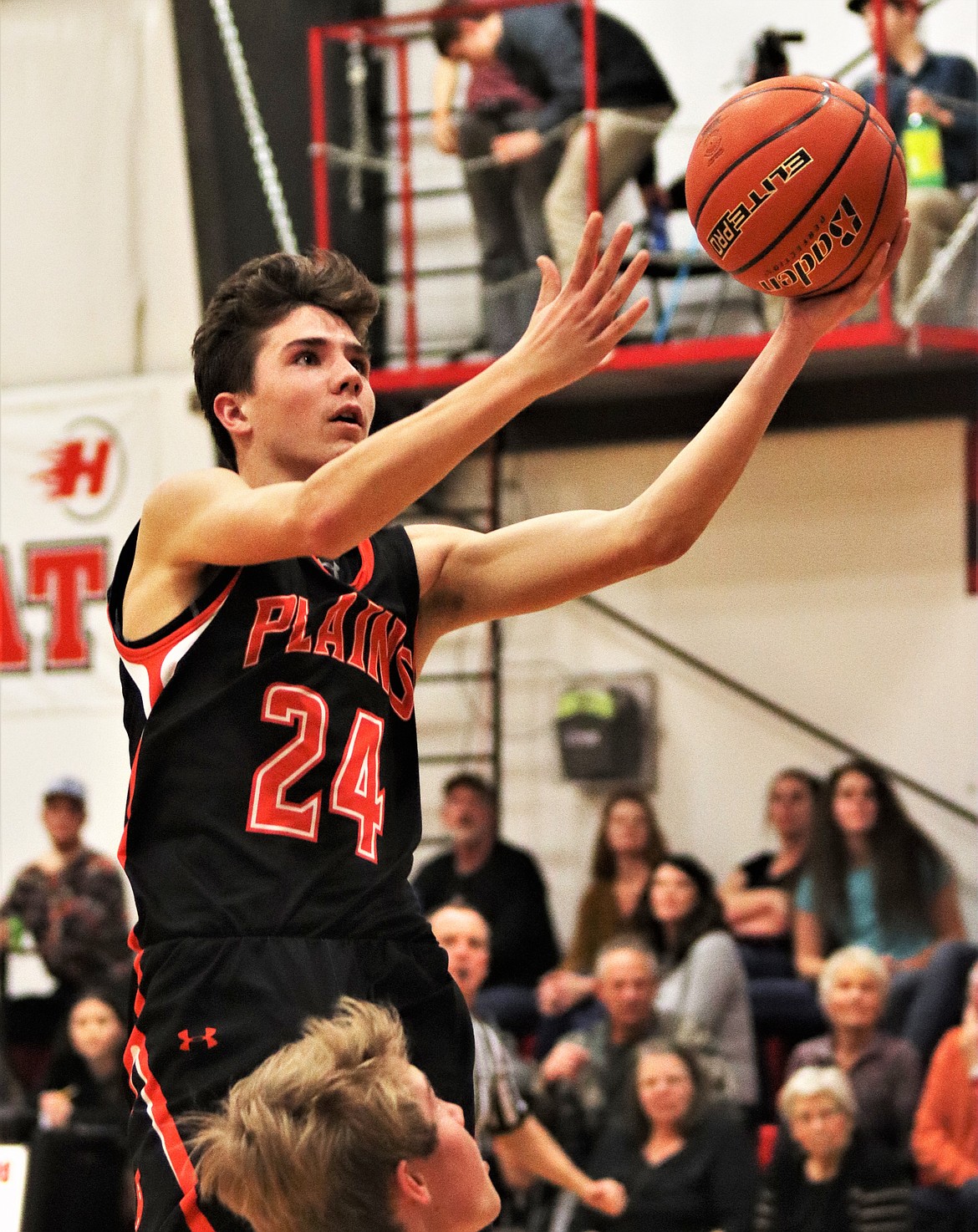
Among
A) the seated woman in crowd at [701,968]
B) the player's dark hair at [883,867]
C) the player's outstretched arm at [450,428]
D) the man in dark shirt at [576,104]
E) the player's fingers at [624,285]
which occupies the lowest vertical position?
the seated woman in crowd at [701,968]

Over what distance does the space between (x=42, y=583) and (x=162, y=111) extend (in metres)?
2.59

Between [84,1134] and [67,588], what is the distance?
3.15m

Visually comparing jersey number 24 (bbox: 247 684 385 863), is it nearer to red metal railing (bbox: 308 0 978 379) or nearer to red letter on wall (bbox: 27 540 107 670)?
red metal railing (bbox: 308 0 978 379)

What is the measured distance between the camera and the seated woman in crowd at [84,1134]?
26.3 feet

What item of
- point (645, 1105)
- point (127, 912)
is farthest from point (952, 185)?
point (127, 912)

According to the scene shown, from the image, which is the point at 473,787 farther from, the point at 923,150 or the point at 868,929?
the point at 923,150

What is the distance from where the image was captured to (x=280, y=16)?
10625 millimetres

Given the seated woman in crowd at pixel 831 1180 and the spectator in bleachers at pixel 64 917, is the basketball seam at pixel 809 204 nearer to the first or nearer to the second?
the seated woman in crowd at pixel 831 1180

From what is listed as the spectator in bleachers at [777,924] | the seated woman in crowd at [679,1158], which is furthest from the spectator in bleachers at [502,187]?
the seated woman in crowd at [679,1158]

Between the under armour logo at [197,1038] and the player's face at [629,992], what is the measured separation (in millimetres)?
4641

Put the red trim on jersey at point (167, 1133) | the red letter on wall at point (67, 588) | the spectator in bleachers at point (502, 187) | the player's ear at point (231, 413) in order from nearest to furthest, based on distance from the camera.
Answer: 1. the red trim on jersey at point (167, 1133)
2. the player's ear at point (231, 413)
3. the spectator in bleachers at point (502, 187)
4. the red letter on wall at point (67, 588)

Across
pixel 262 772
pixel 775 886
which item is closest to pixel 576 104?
pixel 775 886

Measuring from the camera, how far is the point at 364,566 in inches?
138

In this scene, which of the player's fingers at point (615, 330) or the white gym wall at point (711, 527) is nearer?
the player's fingers at point (615, 330)
